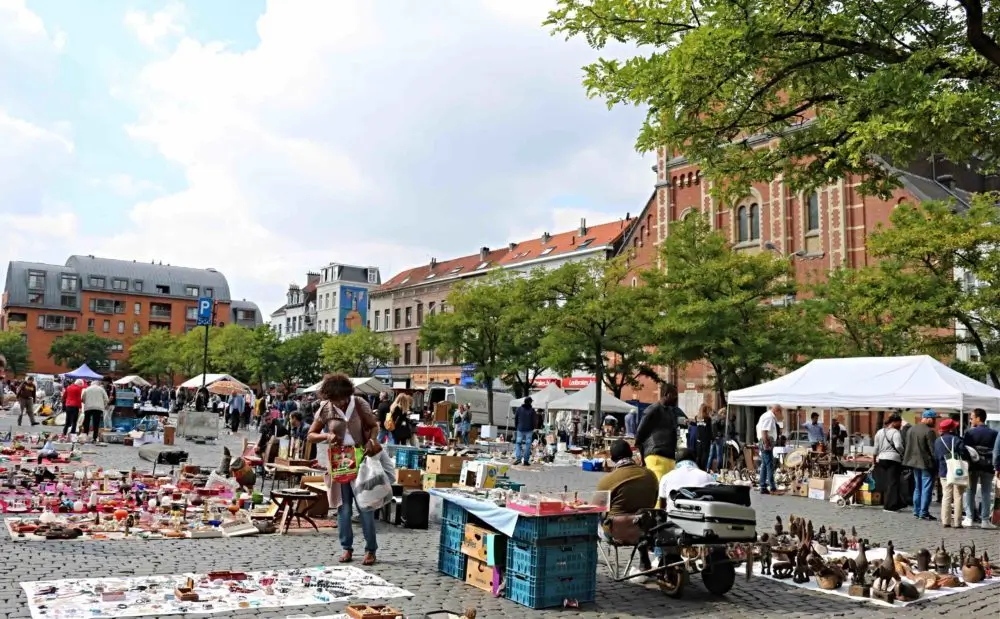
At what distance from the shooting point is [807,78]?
29.7 feet

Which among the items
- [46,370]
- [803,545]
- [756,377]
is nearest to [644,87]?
[803,545]

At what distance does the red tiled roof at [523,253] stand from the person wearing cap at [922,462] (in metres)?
40.9

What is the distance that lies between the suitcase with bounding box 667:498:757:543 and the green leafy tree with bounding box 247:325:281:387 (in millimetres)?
64140

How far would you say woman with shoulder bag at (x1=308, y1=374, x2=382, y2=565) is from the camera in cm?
832

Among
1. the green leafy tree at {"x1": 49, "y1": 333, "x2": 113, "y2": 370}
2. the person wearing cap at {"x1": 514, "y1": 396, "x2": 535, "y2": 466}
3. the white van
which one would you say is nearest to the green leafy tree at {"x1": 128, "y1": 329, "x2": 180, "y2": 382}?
the green leafy tree at {"x1": 49, "y1": 333, "x2": 113, "y2": 370}

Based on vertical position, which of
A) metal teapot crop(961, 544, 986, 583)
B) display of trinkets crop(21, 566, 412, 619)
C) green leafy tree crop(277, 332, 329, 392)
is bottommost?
metal teapot crop(961, 544, 986, 583)

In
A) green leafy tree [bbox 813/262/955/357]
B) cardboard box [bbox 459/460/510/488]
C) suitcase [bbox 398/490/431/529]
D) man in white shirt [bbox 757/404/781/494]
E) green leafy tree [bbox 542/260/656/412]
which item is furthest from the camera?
green leafy tree [bbox 542/260/656/412]

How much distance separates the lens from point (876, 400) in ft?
51.3

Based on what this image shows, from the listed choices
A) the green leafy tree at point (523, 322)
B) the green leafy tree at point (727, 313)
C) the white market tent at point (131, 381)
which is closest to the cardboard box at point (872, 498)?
the green leafy tree at point (727, 313)

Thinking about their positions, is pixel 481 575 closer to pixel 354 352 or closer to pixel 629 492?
pixel 629 492

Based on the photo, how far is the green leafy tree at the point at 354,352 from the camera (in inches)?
2537

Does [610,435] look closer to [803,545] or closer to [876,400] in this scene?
[876,400]

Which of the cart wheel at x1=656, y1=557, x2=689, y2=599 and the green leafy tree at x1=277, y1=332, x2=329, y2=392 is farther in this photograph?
the green leafy tree at x1=277, y1=332, x2=329, y2=392

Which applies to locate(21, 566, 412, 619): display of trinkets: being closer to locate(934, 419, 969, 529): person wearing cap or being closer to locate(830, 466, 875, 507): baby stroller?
locate(934, 419, 969, 529): person wearing cap
